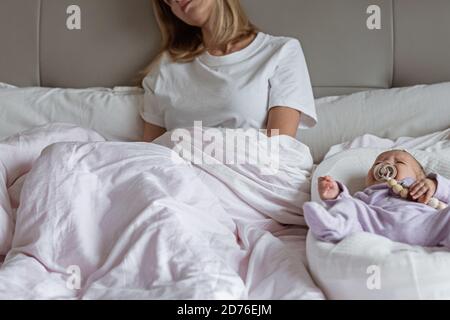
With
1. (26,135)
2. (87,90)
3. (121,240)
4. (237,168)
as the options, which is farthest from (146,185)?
(87,90)

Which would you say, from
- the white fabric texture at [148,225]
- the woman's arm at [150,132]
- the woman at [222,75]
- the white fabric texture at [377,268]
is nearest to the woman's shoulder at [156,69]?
the woman at [222,75]

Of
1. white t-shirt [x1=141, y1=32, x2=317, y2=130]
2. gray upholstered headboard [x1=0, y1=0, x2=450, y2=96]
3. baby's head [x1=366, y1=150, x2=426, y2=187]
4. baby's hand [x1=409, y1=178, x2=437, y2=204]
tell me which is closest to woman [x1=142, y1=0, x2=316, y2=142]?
white t-shirt [x1=141, y1=32, x2=317, y2=130]

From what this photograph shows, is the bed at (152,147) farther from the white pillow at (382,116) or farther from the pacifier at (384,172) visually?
the pacifier at (384,172)

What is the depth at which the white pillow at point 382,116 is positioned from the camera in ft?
5.01

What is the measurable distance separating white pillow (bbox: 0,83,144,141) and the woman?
0.05m

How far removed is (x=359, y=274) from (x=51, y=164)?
2.00 feet

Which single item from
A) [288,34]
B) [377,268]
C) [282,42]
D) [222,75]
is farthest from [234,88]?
[377,268]

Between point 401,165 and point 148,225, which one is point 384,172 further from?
point 148,225

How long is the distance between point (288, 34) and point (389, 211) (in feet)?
2.41

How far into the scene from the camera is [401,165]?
1.19 m

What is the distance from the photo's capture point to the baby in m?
1.02

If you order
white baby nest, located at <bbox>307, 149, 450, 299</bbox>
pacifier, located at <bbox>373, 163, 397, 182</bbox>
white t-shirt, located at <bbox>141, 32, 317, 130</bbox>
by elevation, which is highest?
white t-shirt, located at <bbox>141, 32, 317, 130</bbox>

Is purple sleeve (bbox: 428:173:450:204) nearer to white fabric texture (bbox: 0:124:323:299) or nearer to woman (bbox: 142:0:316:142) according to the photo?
white fabric texture (bbox: 0:124:323:299)

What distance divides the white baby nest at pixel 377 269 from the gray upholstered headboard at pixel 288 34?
76 centimetres
